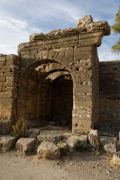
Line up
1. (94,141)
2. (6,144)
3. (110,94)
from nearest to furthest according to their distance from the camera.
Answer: (6,144)
(94,141)
(110,94)

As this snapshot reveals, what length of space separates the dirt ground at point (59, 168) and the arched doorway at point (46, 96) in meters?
3.40

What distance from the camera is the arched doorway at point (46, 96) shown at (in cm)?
782

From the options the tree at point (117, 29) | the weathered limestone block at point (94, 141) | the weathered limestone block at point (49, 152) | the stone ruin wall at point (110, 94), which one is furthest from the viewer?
the tree at point (117, 29)

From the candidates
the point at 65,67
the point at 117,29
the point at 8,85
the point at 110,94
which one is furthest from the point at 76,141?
the point at 117,29

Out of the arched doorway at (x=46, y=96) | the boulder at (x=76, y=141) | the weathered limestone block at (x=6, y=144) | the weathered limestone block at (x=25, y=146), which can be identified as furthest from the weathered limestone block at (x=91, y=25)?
the weathered limestone block at (x=6, y=144)

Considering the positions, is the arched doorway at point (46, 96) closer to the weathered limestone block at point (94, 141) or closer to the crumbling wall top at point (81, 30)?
the crumbling wall top at point (81, 30)

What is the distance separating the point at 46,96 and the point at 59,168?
7.01 metres

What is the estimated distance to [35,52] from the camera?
23.0ft

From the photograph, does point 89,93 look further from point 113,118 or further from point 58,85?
point 58,85

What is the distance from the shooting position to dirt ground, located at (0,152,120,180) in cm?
302

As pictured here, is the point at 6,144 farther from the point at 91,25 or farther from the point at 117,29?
the point at 117,29

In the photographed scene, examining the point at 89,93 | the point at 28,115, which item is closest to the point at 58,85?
the point at 28,115

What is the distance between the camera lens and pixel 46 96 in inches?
403

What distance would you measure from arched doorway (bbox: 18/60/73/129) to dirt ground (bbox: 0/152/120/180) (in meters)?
3.40
